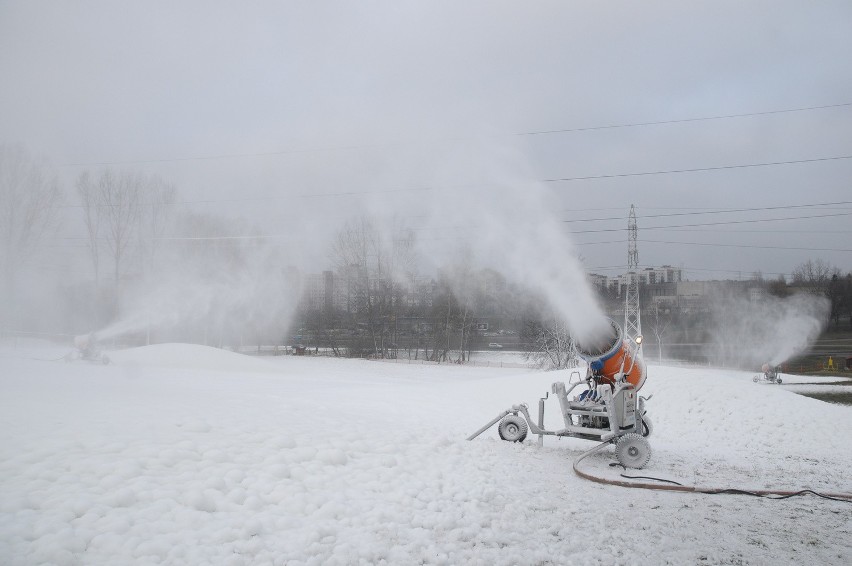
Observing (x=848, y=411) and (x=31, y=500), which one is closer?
(x=31, y=500)

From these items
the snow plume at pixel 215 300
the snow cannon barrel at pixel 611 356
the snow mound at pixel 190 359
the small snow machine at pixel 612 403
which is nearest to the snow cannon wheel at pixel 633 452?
the small snow machine at pixel 612 403

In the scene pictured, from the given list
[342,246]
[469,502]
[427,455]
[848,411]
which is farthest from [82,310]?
[848,411]

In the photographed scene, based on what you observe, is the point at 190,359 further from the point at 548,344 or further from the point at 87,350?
the point at 548,344

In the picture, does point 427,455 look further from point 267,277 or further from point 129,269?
point 267,277

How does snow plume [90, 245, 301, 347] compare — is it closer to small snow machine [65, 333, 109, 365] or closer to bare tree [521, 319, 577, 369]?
small snow machine [65, 333, 109, 365]

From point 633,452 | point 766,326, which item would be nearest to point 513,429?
point 633,452

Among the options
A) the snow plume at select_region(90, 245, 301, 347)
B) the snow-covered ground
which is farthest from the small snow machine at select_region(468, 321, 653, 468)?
the snow plume at select_region(90, 245, 301, 347)

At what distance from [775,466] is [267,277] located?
134ft

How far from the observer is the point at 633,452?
33.9 feet

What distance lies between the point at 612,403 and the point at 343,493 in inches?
229

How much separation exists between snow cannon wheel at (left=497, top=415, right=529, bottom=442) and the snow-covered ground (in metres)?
0.34

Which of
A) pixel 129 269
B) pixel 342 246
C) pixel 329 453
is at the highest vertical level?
pixel 342 246

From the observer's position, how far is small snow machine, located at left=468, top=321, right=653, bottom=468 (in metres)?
10.4

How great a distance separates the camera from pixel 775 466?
11180 mm
